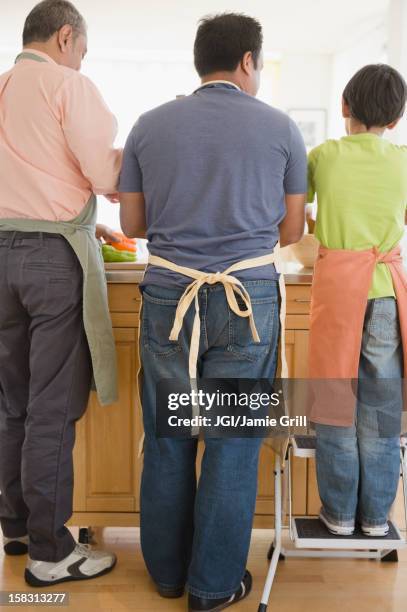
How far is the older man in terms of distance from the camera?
1.89 metres

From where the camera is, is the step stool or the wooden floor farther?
the wooden floor

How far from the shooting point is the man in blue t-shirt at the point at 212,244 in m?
1.72

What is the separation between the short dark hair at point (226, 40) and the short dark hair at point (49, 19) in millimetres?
438

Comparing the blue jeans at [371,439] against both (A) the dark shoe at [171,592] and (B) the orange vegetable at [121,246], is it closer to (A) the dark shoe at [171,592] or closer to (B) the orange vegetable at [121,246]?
(A) the dark shoe at [171,592]

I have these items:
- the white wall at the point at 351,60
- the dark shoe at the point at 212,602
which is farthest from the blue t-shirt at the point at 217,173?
the white wall at the point at 351,60

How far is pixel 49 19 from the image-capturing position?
6.40 feet

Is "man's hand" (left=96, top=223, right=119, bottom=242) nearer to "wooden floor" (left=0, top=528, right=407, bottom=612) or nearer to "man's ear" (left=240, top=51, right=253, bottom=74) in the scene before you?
"man's ear" (left=240, top=51, right=253, bottom=74)

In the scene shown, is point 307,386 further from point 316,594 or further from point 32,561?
point 32,561

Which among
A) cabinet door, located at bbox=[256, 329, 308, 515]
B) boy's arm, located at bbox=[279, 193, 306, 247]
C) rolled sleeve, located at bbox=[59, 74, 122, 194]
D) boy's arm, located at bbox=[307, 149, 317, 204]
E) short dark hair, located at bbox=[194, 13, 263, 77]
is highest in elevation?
short dark hair, located at bbox=[194, 13, 263, 77]

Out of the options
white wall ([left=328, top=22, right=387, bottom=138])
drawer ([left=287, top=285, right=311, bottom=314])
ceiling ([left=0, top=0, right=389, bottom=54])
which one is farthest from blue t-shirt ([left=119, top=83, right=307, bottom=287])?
white wall ([left=328, top=22, right=387, bottom=138])

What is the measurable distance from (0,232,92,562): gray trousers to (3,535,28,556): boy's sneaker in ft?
0.74

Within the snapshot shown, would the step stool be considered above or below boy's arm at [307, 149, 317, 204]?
below

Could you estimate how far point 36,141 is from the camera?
1899 mm

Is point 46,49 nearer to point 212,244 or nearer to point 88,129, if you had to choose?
point 88,129
